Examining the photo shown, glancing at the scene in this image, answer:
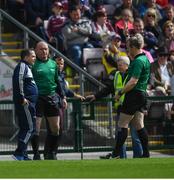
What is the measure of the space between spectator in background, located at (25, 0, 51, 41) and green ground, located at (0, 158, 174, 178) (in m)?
7.97

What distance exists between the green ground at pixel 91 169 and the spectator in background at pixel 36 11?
797 cm

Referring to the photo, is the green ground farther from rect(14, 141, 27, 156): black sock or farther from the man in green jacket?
A: rect(14, 141, 27, 156): black sock

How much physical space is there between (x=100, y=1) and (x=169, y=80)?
3657mm

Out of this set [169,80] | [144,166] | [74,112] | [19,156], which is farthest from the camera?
[169,80]

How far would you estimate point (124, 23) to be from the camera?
75.0ft

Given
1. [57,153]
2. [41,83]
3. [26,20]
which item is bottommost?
[57,153]

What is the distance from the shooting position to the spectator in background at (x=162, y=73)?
68.8 ft

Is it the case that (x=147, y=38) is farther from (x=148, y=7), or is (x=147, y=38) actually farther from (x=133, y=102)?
(x=133, y=102)

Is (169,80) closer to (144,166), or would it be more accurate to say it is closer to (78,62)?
(78,62)

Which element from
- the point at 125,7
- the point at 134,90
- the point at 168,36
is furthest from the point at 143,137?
the point at 125,7

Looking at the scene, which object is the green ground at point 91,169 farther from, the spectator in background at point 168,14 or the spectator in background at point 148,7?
the spectator in background at point 148,7

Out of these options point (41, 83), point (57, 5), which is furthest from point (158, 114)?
point (57, 5)

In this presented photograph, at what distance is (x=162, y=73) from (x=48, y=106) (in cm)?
482

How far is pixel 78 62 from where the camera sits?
21.9 m
